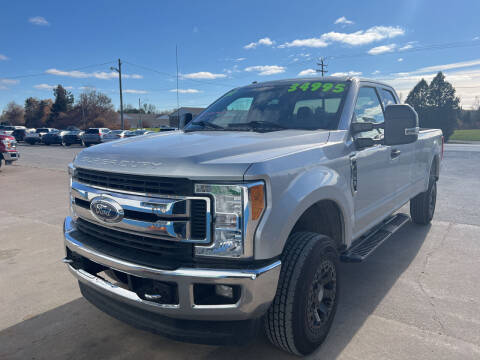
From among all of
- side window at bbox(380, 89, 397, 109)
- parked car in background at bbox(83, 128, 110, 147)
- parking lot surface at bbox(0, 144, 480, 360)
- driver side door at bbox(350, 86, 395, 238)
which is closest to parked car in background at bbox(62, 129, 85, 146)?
parked car in background at bbox(83, 128, 110, 147)

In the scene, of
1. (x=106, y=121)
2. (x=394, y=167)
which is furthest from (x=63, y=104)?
(x=394, y=167)

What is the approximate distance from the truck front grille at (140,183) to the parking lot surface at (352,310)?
116cm

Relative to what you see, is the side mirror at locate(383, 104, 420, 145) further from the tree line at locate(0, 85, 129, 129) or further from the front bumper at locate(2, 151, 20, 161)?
the tree line at locate(0, 85, 129, 129)

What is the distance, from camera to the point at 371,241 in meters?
3.55

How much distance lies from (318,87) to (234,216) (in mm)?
1989

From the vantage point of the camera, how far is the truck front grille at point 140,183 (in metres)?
2.04

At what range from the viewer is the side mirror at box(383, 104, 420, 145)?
297 cm

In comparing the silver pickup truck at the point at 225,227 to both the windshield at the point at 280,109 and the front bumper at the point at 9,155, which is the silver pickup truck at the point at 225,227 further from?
the front bumper at the point at 9,155

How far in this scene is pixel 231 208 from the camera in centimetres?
200

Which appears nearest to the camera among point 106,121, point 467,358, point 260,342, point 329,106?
point 467,358

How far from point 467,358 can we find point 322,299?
0.96 m

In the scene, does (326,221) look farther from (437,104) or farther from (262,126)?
(437,104)

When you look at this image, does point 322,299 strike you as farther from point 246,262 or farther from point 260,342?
point 246,262

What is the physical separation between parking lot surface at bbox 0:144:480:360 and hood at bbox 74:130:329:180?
127cm
